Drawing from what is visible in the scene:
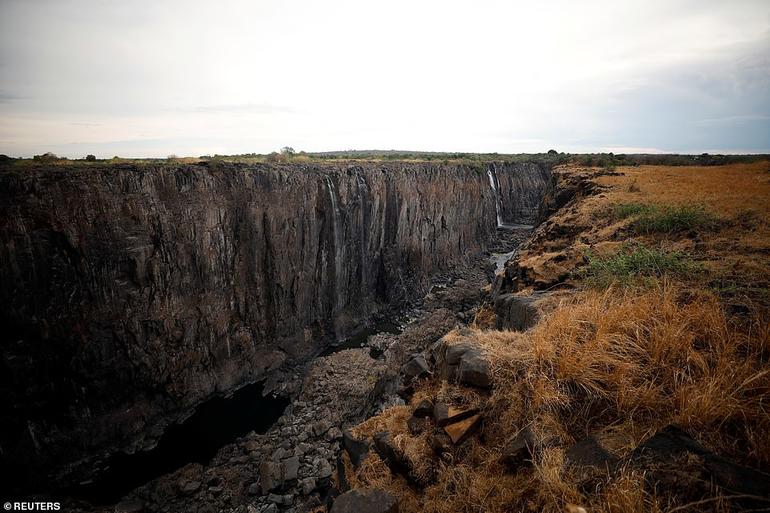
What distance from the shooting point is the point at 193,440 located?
52.1ft

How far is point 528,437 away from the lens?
161 inches

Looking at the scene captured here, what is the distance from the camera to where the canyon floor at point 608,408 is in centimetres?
306

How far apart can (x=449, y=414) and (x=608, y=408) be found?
199cm

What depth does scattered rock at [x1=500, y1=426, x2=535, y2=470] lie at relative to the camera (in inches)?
158

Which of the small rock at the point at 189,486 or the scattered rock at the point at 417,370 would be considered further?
the small rock at the point at 189,486

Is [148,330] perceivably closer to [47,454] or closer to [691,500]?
[47,454]

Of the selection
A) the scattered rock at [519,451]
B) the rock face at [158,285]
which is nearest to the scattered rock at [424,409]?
the scattered rock at [519,451]

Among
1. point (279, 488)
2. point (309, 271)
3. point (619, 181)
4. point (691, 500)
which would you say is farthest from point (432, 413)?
point (309, 271)

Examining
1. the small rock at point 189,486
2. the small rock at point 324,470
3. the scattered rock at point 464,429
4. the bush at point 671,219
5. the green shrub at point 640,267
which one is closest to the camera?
the scattered rock at point 464,429

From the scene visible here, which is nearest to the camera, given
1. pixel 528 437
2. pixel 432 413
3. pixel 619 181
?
pixel 528 437

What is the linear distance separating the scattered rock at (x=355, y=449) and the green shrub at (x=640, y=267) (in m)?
5.27

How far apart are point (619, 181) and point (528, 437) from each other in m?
18.8

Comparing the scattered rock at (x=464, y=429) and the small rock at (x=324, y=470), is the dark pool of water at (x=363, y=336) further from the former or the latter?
the scattered rock at (x=464, y=429)

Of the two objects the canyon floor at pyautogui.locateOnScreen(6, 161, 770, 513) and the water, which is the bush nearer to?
the canyon floor at pyautogui.locateOnScreen(6, 161, 770, 513)
